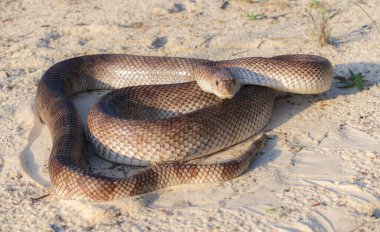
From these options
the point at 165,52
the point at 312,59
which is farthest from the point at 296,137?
the point at 165,52

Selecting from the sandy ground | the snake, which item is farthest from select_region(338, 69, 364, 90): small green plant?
the snake

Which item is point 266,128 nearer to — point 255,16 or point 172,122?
point 172,122

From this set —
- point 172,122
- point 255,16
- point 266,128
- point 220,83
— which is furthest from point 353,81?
point 172,122

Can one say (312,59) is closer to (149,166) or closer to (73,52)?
(149,166)

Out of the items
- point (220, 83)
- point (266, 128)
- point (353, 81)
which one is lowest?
point (266, 128)

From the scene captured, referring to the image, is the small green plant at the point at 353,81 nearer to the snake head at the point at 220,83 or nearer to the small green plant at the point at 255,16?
the snake head at the point at 220,83

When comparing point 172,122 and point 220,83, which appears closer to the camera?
point 172,122
